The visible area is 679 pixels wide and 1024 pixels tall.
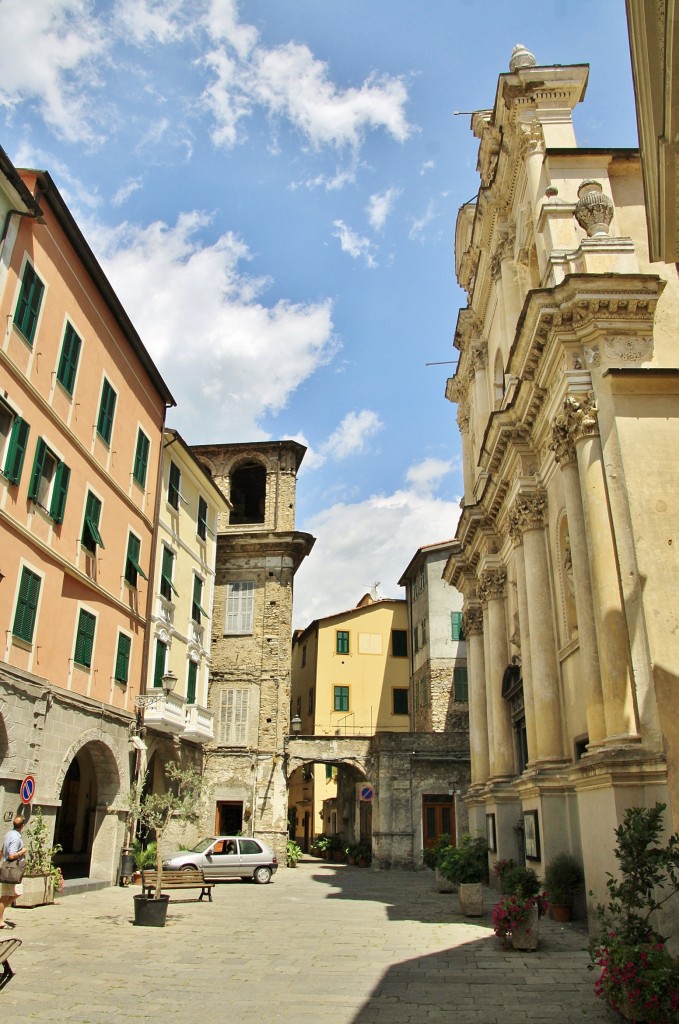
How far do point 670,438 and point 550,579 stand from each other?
15.8ft

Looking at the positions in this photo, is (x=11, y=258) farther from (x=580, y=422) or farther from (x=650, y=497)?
(x=650, y=497)

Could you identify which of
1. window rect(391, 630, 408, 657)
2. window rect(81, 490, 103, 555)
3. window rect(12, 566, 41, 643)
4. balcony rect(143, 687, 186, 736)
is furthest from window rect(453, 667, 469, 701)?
window rect(12, 566, 41, 643)

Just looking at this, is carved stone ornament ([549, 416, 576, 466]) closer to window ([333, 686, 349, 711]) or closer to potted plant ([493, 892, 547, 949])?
potted plant ([493, 892, 547, 949])

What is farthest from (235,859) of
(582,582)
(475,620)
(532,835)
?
(582,582)

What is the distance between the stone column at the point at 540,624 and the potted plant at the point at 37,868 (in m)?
10.2

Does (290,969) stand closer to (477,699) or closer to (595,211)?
(595,211)

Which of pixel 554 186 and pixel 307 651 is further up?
pixel 554 186

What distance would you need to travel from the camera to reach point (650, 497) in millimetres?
12992

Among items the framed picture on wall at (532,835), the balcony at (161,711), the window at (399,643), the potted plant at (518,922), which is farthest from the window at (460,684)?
the potted plant at (518,922)

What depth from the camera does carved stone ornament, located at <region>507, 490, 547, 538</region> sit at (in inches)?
687

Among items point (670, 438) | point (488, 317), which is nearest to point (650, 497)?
point (670, 438)

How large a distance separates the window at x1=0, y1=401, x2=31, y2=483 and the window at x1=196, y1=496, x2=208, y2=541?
13.6 metres

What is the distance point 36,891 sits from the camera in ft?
52.4

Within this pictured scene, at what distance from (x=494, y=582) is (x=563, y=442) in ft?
27.5
